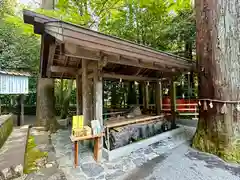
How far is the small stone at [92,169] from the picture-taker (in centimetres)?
291

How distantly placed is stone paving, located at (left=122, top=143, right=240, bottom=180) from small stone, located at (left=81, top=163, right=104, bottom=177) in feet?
1.77

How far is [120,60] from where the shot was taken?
3660mm

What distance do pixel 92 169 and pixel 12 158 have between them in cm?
194

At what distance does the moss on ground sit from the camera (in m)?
3.23

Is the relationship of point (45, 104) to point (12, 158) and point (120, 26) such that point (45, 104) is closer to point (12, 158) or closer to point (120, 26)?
point (12, 158)

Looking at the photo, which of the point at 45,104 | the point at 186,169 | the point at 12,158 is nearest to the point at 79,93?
the point at 45,104

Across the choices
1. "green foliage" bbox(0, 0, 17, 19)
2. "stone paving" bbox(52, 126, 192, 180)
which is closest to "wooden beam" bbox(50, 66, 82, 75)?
"stone paving" bbox(52, 126, 192, 180)

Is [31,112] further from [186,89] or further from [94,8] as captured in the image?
[186,89]

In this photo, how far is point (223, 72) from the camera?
3.60 m

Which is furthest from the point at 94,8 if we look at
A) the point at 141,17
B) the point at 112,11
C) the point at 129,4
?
the point at 141,17

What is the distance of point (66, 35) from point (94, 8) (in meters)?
5.77

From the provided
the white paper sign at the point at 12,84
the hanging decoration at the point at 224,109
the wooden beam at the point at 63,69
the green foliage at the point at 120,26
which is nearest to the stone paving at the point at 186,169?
the hanging decoration at the point at 224,109

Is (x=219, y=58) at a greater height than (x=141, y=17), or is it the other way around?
(x=141, y=17)

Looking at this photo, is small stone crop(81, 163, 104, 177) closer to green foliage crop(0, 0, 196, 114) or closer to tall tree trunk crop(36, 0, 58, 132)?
tall tree trunk crop(36, 0, 58, 132)
